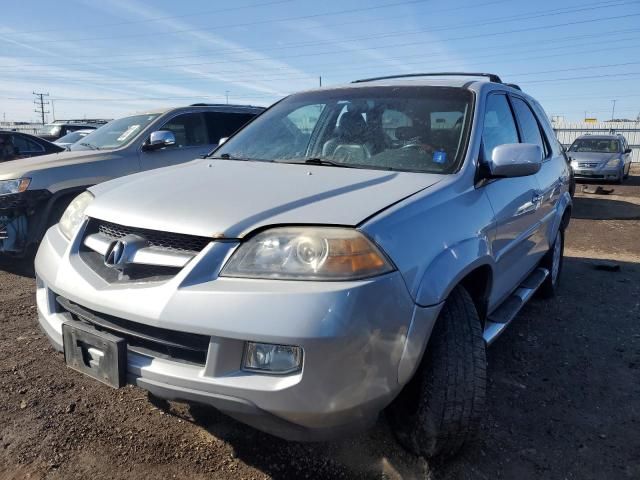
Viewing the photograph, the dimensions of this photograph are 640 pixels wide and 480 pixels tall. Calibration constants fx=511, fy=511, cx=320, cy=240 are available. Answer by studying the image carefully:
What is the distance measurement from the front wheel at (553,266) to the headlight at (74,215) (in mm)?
3482

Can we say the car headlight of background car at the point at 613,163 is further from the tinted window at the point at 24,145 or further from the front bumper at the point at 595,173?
the tinted window at the point at 24,145

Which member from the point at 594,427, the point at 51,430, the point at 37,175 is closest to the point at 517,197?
the point at 594,427

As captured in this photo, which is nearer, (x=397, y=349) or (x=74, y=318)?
(x=397, y=349)

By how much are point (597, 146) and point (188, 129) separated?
14075 mm

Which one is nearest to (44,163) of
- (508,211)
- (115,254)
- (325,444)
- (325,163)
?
(325,163)

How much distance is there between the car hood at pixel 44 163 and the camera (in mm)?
4891

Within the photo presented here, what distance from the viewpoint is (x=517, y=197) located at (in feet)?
9.71

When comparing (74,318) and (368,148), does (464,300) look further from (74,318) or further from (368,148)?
(74,318)

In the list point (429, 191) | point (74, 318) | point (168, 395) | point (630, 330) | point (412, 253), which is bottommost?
point (630, 330)

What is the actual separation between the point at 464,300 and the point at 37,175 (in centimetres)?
439

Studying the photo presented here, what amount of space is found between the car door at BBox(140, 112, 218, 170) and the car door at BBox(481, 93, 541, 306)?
3.96 meters

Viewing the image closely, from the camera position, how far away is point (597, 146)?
15.9 m

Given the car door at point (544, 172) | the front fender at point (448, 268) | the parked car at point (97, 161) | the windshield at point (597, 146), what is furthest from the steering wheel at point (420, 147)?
the windshield at point (597, 146)

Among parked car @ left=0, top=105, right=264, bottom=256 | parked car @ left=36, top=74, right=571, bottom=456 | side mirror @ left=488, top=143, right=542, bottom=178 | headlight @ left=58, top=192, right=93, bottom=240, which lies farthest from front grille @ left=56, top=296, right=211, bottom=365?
parked car @ left=0, top=105, right=264, bottom=256
